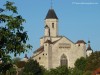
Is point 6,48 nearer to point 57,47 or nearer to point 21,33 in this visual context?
point 21,33

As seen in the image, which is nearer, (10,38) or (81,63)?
(10,38)

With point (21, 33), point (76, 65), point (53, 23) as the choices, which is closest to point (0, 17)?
point (21, 33)

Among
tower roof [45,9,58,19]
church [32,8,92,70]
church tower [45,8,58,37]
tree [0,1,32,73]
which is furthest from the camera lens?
tower roof [45,9,58,19]

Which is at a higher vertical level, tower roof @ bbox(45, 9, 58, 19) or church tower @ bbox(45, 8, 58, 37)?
tower roof @ bbox(45, 9, 58, 19)

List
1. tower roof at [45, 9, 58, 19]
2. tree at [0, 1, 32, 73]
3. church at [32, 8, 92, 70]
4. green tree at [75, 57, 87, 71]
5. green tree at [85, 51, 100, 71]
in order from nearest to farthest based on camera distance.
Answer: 1. tree at [0, 1, 32, 73]
2. green tree at [85, 51, 100, 71]
3. green tree at [75, 57, 87, 71]
4. church at [32, 8, 92, 70]
5. tower roof at [45, 9, 58, 19]

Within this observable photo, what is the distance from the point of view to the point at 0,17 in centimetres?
1738

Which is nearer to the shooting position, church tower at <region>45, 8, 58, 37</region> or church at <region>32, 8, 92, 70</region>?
church at <region>32, 8, 92, 70</region>

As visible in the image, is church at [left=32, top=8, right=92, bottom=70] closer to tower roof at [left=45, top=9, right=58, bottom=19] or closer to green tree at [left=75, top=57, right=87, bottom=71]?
green tree at [left=75, top=57, right=87, bottom=71]

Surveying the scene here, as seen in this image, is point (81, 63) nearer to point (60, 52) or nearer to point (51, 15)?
point (60, 52)

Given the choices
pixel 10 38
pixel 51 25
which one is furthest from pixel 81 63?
pixel 10 38

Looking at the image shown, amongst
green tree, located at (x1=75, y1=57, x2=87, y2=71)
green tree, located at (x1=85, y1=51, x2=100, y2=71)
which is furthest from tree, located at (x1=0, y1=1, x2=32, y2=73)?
green tree, located at (x1=75, y1=57, x2=87, y2=71)

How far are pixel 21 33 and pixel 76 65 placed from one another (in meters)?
87.6

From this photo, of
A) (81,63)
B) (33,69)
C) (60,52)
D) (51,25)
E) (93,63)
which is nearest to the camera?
(93,63)

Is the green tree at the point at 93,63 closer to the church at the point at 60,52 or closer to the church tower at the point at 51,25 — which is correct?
the church at the point at 60,52
